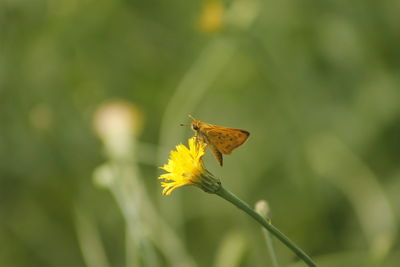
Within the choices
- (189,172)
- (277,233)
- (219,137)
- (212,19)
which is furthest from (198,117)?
(277,233)

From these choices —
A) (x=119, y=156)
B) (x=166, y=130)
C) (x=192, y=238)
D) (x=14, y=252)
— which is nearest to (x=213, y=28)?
(x=166, y=130)

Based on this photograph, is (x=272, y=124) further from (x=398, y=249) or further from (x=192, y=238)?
(x=398, y=249)

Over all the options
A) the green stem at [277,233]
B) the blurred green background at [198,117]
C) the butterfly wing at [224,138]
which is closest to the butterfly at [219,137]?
the butterfly wing at [224,138]

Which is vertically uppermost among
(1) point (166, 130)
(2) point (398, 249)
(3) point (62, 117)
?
(3) point (62, 117)

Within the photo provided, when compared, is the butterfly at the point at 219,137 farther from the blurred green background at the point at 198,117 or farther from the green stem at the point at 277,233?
the blurred green background at the point at 198,117

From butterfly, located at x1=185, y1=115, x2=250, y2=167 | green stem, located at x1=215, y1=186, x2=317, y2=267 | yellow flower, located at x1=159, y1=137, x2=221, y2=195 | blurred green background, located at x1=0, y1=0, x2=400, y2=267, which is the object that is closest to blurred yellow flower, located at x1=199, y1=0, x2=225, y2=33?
blurred green background, located at x1=0, y1=0, x2=400, y2=267
